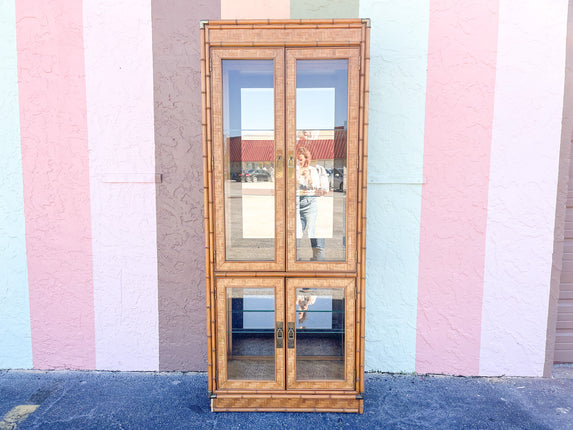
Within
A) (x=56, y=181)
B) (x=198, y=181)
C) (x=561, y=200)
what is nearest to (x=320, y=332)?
(x=198, y=181)

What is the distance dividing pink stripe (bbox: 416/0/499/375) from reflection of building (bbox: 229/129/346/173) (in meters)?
0.81

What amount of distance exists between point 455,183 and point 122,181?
2428mm

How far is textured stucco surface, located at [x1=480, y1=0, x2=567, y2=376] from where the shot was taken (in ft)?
8.07

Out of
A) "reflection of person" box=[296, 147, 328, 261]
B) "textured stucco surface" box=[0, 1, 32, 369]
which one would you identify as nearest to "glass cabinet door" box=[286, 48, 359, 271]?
"reflection of person" box=[296, 147, 328, 261]

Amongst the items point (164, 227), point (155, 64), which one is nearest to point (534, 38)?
point (155, 64)

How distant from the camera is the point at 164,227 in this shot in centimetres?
262

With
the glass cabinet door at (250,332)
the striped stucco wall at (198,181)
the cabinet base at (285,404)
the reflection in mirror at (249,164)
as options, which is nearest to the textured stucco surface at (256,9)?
the striped stucco wall at (198,181)

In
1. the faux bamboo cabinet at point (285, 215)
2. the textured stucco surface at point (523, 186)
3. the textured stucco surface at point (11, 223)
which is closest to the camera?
the faux bamboo cabinet at point (285, 215)

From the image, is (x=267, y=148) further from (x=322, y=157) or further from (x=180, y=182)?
(x=180, y=182)

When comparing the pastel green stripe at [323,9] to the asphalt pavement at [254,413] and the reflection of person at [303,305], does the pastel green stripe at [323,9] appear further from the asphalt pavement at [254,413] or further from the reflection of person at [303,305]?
the asphalt pavement at [254,413]

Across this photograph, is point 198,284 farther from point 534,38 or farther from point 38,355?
point 534,38

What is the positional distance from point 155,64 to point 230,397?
2.32 metres

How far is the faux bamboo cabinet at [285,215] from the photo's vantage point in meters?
2.04

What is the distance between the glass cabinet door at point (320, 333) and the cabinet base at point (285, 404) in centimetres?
10
